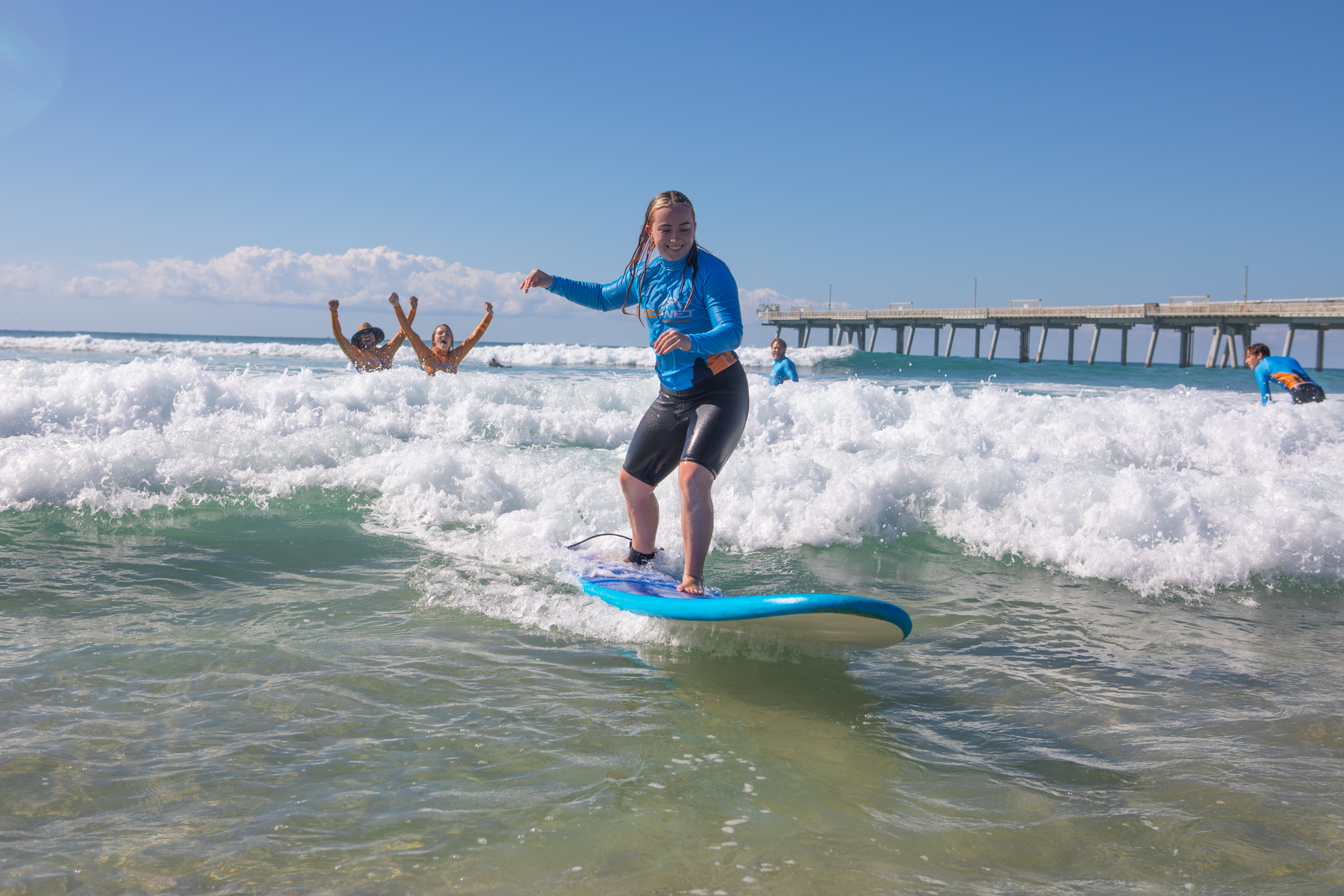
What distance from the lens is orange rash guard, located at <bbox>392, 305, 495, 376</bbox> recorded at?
9695mm

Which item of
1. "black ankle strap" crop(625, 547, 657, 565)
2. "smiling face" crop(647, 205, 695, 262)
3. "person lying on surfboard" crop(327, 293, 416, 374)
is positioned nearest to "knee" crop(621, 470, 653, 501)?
"black ankle strap" crop(625, 547, 657, 565)

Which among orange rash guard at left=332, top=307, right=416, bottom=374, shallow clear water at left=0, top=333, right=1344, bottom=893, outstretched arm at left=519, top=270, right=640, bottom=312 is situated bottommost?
shallow clear water at left=0, top=333, right=1344, bottom=893

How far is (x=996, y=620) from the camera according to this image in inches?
179

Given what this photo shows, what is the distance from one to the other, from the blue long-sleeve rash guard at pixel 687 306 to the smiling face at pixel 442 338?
6.67 m

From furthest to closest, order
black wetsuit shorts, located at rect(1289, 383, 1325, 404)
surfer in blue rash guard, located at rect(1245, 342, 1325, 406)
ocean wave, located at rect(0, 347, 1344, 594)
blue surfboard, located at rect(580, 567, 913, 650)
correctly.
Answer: black wetsuit shorts, located at rect(1289, 383, 1325, 404) < surfer in blue rash guard, located at rect(1245, 342, 1325, 406) < ocean wave, located at rect(0, 347, 1344, 594) < blue surfboard, located at rect(580, 567, 913, 650)

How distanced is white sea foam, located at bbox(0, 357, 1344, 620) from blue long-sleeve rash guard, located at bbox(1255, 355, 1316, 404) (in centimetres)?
41

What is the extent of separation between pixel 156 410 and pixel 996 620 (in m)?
10.4

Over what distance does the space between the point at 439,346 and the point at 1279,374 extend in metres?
12.6

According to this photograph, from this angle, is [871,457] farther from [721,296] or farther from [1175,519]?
[721,296]

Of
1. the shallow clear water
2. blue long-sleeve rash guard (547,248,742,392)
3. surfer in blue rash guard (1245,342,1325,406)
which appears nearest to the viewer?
the shallow clear water

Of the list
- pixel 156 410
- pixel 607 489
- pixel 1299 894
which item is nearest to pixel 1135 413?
pixel 607 489

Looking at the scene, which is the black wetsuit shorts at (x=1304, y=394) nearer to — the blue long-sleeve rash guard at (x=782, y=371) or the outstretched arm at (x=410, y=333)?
the blue long-sleeve rash guard at (x=782, y=371)

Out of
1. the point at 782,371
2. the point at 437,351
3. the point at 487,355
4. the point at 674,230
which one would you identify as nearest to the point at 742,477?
the point at 674,230

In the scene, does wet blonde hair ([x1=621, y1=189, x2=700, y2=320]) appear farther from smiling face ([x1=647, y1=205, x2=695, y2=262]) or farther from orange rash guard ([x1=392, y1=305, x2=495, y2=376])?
orange rash guard ([x1=392, y1=305, x2=495, y2=376])
